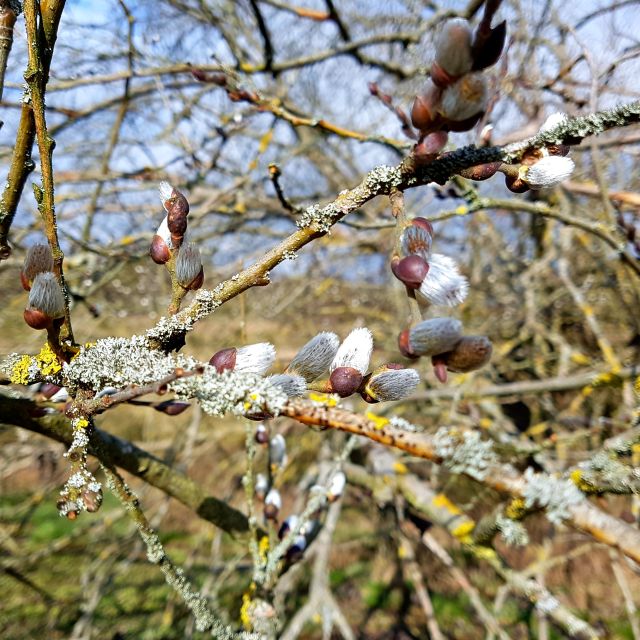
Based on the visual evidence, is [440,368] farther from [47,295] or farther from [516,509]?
[516,509]

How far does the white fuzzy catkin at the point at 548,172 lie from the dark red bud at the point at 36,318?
1.83 feet

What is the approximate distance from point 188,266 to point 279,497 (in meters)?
0.76

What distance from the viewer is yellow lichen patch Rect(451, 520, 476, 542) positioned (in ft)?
4.41

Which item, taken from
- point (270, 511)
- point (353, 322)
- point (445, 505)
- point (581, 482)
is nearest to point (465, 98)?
point (581, 482)

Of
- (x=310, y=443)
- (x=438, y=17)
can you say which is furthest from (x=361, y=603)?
(x=438, y=17)

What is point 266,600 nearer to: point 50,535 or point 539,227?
point 539,227

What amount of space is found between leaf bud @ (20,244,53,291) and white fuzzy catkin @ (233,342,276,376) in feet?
0.81

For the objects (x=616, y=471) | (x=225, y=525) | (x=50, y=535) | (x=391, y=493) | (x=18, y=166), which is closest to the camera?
(x=18, y=166)

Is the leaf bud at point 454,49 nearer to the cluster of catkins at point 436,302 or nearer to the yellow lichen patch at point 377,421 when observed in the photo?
the cluster of catkins at point 436,302

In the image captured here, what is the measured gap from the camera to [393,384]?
57 centimetres

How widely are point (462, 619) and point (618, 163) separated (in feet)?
10.7

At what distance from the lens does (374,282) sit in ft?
16.5

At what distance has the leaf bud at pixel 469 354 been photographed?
491 mm

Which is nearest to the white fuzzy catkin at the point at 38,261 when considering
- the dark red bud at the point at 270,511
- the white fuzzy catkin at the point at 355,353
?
the white fuzzy catkin at the point at 355,353
